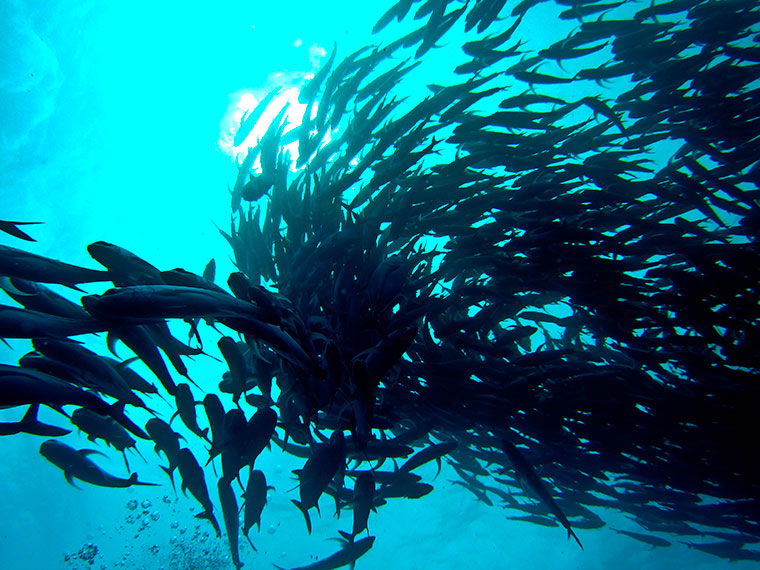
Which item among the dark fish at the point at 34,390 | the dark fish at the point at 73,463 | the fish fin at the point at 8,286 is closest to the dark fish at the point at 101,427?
the dark fish at the point at 73,463

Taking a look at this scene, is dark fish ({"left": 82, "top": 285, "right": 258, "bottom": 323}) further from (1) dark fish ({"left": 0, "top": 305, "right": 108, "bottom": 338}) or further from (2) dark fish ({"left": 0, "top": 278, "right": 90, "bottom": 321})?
(2) dark fish ({"left": 0, "top": 278, "right": 90, "bottom": 321})

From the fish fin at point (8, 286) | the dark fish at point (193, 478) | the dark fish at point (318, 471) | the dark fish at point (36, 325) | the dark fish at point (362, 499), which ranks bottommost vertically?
the dark fish at point (362, 499)

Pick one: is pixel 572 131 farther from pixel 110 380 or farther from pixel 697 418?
Answer: pixel 110 380

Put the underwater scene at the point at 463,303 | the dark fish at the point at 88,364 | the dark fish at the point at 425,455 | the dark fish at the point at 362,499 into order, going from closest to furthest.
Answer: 1. the dark fish at the point at 88,364
2. the underwater scene at the point at 463,303
3. the dark fish at the point at 362,499
4. the dark fish at the point at 425,455

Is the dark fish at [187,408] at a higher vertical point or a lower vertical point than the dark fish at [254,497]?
higher

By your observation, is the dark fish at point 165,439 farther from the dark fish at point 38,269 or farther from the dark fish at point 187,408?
the dark fish at point 38,269

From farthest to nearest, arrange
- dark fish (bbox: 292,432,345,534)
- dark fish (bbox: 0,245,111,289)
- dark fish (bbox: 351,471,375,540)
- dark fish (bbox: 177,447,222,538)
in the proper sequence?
dark fish (bbox: 351,471,375,540) → dark fish (bbox: 177,447,222,538) → dark fish (bbox: 292,432,345,534) → dark fish (bbox: 0,245,111,289)

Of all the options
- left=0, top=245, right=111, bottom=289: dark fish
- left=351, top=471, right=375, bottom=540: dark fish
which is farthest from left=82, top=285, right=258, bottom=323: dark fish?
left=351, top=471, right=375, bottom=540: dark fish

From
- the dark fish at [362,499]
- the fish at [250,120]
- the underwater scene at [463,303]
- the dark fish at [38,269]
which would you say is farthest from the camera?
the fish at [250,120]

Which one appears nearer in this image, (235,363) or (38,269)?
(38,269)

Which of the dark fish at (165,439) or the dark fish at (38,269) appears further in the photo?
the dark fish at (165,439)

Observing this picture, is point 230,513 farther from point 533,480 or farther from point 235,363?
point 533,480

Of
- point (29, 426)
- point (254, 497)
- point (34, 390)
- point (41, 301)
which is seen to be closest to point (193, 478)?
point (254, 497)

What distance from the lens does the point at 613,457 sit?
4.03 m
